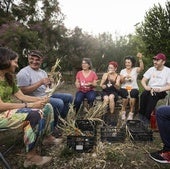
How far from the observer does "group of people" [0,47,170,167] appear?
3.15 metres

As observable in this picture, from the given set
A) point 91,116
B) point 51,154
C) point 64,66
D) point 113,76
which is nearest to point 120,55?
point 64,66

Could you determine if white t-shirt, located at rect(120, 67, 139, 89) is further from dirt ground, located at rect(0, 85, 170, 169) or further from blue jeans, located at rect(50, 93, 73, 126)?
dirt ground, located at rect(0, 85, 170, 169)

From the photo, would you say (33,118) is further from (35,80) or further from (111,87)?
(111,87)

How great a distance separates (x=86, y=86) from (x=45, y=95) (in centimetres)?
158

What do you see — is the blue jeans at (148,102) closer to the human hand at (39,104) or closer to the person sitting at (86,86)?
the person sitting at (86,86)

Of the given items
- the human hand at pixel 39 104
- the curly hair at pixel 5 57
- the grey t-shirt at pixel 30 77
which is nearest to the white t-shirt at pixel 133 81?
the grey t-shirt at pixel 30 77

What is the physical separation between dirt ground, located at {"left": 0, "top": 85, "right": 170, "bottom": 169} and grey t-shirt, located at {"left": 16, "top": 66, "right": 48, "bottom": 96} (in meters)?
0.89

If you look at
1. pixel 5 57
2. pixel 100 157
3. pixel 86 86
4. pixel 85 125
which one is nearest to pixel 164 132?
pixel 100 157

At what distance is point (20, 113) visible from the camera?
314cm

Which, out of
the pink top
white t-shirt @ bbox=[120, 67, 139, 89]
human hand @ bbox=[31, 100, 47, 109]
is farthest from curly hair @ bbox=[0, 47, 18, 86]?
white t-shirt @ bbox=[120, 67, 139, 89]

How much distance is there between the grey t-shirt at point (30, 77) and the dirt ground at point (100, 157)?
0.89 meters

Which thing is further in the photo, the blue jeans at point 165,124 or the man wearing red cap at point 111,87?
the man wearing red cap at point 111,87

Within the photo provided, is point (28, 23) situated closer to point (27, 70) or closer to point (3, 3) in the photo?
point (3, 3)

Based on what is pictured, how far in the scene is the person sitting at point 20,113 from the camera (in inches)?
121
